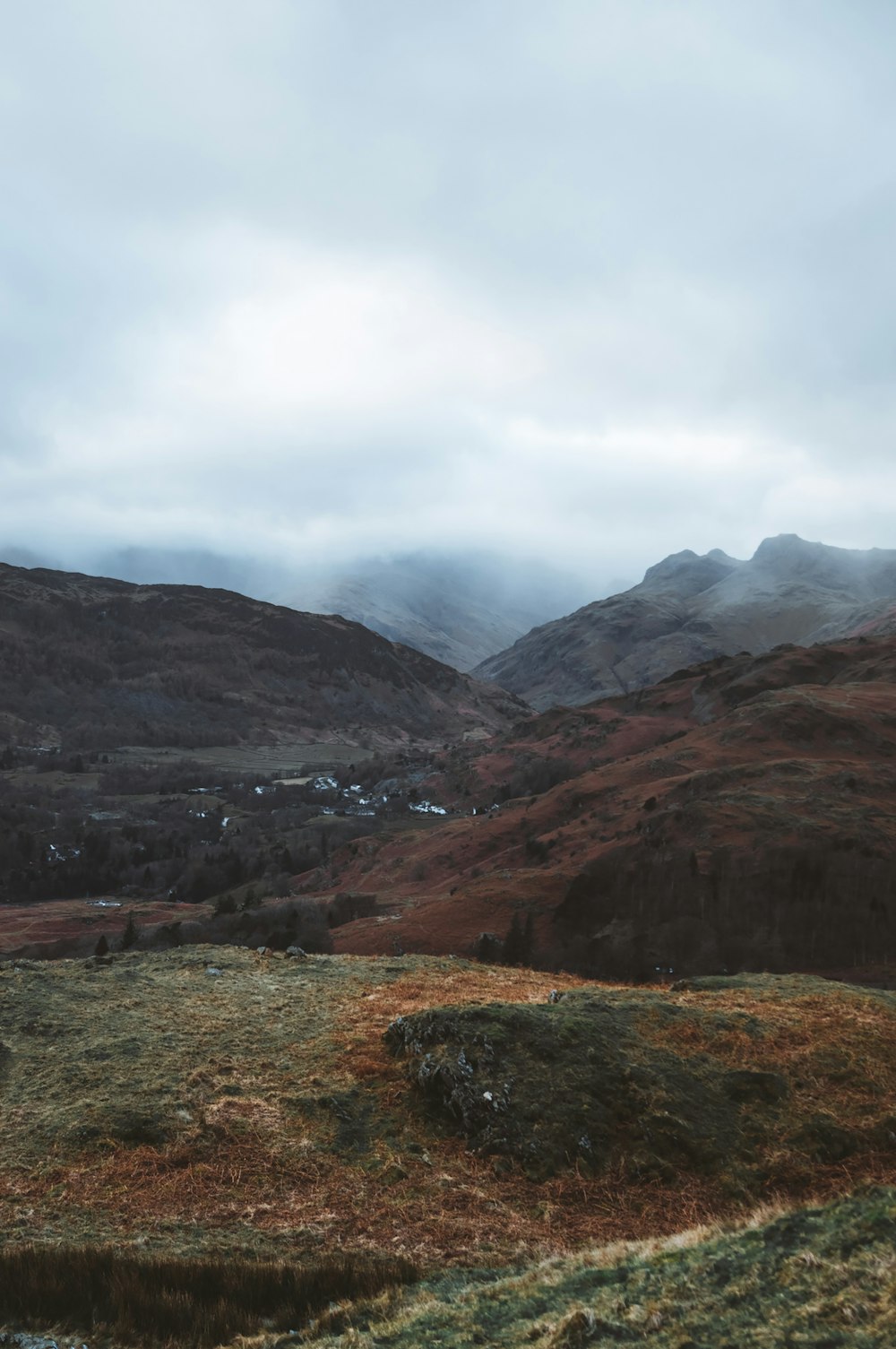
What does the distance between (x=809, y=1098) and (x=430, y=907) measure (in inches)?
1247

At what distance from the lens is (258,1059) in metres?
12.8

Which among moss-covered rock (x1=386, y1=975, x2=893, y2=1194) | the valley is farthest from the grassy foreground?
moss-covered rock (x1=386, y1=975, x2=893, y2=1194)

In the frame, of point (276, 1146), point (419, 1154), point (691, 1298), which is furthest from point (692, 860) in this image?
point (691, 1298)

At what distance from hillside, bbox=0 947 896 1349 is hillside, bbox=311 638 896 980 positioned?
19947 mm

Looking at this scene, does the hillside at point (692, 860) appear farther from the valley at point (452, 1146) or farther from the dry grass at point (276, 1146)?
the dry grass at point (276, 1146)

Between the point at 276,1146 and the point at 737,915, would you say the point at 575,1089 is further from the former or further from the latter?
the point at 737,915

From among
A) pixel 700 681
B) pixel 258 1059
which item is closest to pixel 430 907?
pixel 258 1059

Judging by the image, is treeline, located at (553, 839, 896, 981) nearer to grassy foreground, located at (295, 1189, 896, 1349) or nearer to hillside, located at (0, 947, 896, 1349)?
hillside, located at (0, 947, 896, 1349)

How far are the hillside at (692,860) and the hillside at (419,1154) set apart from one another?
19.9 meters

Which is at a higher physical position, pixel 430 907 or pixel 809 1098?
pixel 809 1098

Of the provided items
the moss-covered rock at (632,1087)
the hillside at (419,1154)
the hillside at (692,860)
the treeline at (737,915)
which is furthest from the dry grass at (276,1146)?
the hillside at (692,860)

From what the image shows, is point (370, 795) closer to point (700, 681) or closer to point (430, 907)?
point (700, 681)

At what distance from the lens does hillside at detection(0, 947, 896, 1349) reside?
7035mm

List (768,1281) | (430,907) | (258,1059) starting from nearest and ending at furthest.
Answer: (768,1281)
(258,1059)
(430,907)
